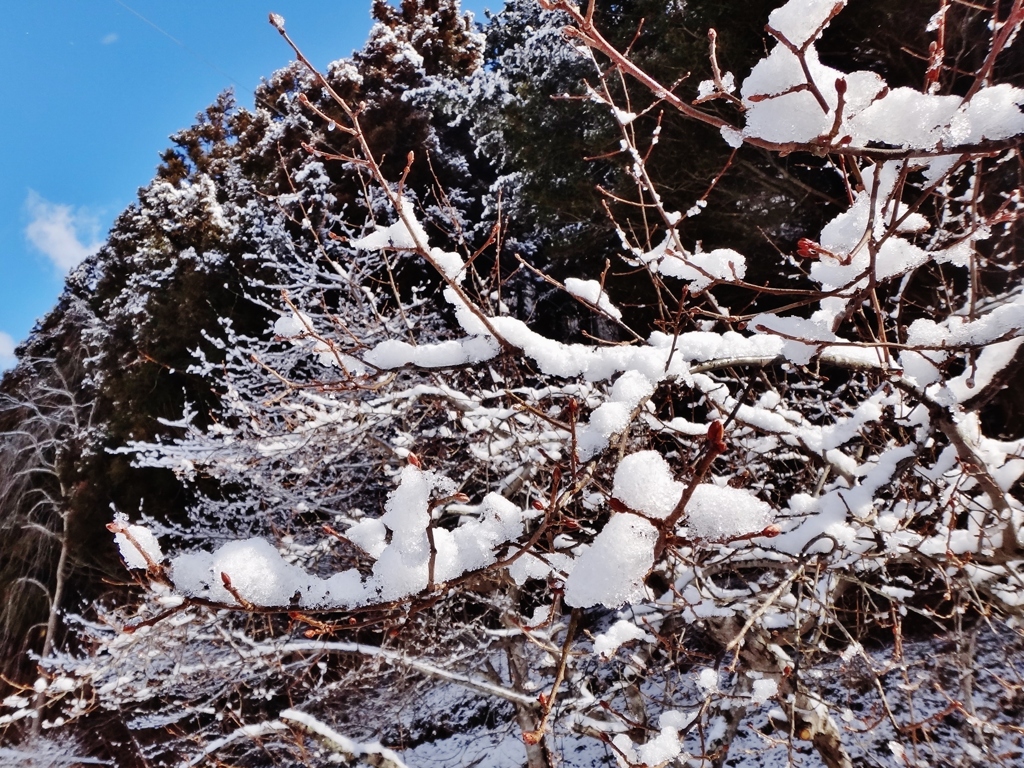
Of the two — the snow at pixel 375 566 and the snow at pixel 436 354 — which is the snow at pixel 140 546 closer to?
the snow at pixel 375 566

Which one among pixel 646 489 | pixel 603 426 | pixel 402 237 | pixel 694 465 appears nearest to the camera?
pixel 646 489

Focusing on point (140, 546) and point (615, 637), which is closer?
point (140, 546)

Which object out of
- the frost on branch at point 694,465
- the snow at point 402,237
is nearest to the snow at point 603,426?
the frost on branch at point 694,465

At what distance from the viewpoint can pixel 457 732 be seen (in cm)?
602

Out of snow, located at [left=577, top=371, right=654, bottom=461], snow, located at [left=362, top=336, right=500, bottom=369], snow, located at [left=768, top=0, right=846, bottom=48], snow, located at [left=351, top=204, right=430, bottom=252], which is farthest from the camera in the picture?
snow, located at [left=362, top=336, right=500, bottom=369]

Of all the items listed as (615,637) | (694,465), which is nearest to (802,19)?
(694,465)

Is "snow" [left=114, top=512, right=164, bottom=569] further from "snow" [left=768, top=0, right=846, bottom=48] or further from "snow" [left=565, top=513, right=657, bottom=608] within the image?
"snow" [left=768, top=0, right=846, bottom=48]

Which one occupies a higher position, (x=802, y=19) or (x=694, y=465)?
(x=802, y=19)

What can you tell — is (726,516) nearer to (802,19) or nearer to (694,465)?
(694,465)

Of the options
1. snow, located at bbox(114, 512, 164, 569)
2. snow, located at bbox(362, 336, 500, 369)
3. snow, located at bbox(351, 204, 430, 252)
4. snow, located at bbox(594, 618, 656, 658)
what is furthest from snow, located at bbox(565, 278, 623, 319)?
snow, located at bbox(114, 512, 164, 569)

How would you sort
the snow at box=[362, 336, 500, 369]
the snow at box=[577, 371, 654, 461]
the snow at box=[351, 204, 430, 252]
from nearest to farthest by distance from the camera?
the snow at box=[577, 371, 654, 461]
the snow at box=[351, 204, 430, 252]
the snow at box=[362, 336, 500, 369]

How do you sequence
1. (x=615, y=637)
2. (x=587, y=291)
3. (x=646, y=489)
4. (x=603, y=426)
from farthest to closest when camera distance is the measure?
1. (x=587, y=291)
2. (x=615, y=637)
3. (x=603, y=426)
4. (x=646, y=489)

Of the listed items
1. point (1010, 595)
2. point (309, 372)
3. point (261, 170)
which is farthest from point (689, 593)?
point (261, 170)

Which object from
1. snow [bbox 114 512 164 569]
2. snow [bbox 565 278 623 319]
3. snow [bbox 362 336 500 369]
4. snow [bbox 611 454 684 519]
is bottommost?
snow [bbox 611 454 684 519]
